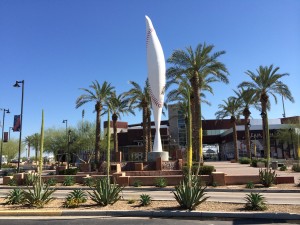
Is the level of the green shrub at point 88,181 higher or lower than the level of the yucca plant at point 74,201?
higher

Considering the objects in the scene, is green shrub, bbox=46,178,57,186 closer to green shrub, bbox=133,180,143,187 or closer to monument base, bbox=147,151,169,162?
green shrub, bbox=133,180,143,187

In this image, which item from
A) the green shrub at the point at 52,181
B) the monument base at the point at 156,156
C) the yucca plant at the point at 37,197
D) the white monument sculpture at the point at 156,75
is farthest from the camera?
the white monument sculpture at the point at 156,75

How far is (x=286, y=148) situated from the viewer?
63188 millimetres

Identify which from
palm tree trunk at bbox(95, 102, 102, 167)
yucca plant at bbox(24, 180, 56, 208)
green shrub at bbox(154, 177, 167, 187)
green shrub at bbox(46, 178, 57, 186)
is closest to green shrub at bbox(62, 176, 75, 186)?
green shrub at bbox(46, 178, 57, 186)

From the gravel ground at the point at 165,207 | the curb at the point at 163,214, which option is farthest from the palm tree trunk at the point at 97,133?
the curb at the point at 163,214

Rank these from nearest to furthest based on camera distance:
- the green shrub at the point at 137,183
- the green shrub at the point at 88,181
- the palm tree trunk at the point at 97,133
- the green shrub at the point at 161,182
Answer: the green shrub at the point at 161,182 → the green shrub at the point at 137,183 → the green shrub at the point at 88,181 → the palm tree trunk at the point at 97,133

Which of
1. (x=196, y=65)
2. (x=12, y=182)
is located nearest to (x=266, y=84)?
(x=196, y=65)

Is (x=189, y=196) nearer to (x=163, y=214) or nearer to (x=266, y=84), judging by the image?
(x=163, y=214)

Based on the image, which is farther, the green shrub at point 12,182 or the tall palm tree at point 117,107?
the tall palm tree at point 117,107

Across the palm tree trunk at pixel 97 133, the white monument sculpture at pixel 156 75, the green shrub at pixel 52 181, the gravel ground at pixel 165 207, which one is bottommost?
the gravel ground at pixel 165 207

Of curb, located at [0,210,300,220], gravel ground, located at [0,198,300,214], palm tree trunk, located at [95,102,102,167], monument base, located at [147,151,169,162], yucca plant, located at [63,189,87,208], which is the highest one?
palm tree trunk, located at [95,102,102,167]

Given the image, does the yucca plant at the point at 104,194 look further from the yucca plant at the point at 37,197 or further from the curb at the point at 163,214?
the yucca plant at the point at 37,197

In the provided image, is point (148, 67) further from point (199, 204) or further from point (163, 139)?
point (163, 139)

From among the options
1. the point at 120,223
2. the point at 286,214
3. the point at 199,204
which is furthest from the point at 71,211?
the point at 286,214
